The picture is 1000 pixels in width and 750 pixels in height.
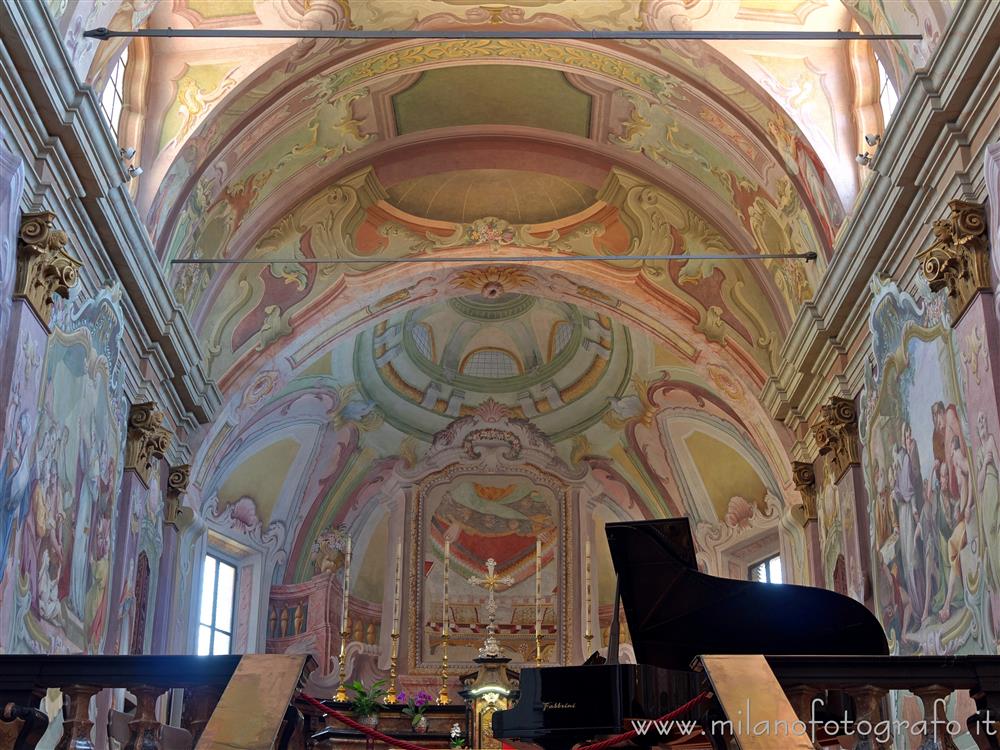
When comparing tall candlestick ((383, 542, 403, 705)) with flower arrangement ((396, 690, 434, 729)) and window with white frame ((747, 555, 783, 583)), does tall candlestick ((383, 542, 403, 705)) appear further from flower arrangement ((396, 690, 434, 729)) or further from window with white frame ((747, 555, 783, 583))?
→ window with white frame ((747, 555, 783, 583))

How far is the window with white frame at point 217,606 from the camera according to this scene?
795 inches

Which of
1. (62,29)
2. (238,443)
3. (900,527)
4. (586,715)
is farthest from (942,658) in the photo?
(238,443)

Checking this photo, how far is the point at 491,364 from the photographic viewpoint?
23.5 metres

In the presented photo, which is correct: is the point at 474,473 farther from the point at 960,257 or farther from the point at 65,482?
the point at 960,257

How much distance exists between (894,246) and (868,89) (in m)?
2.40

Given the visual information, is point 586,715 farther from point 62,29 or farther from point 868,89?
point 868,89

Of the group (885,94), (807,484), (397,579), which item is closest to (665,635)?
(807,484)

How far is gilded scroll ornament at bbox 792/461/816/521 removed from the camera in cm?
1522

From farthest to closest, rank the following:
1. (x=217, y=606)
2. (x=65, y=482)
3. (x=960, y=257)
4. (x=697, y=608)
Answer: (x=217, y=606) → (x=65, y=482) → (x=960, y=257) → (x=697, y=608)

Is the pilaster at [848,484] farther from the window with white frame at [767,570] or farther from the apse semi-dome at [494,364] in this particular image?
the apse semi-dome at [494,364]

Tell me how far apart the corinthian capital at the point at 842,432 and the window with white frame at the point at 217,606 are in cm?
1109

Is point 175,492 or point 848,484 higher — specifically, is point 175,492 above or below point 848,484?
above

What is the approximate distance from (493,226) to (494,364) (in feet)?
18.7

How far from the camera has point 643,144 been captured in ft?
52.8
